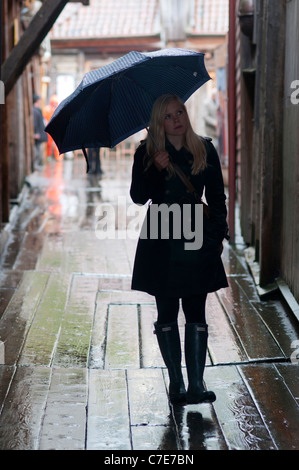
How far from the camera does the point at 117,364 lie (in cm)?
474

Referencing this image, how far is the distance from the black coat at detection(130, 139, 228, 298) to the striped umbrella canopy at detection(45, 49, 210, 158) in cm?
47

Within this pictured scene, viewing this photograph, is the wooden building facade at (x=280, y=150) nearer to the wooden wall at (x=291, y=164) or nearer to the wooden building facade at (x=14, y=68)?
the wooden wall at (x=291, y=164)

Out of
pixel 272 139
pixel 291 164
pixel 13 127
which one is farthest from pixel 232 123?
pixel 13 127

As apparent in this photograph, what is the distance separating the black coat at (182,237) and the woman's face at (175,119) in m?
0.08

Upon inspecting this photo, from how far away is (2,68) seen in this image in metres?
8.09

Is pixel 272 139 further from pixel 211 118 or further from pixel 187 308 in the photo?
pixel 211 118

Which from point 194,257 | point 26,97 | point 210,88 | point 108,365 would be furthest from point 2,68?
point 210,88

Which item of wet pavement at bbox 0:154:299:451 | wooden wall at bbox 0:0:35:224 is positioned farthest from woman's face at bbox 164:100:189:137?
wooden wall at bbox 0:0:35:224

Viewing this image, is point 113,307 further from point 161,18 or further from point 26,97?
point 161,18

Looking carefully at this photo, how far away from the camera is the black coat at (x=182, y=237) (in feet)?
12.7

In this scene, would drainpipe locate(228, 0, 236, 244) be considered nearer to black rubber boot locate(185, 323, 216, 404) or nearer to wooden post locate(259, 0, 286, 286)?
wooden post locate(259, 0, 286, 286)

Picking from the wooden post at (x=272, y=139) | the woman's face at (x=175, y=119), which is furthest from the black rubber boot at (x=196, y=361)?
the wooden post at (x=272, y=139)

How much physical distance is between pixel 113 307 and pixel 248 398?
85.0 inches

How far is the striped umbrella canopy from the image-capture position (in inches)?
165
